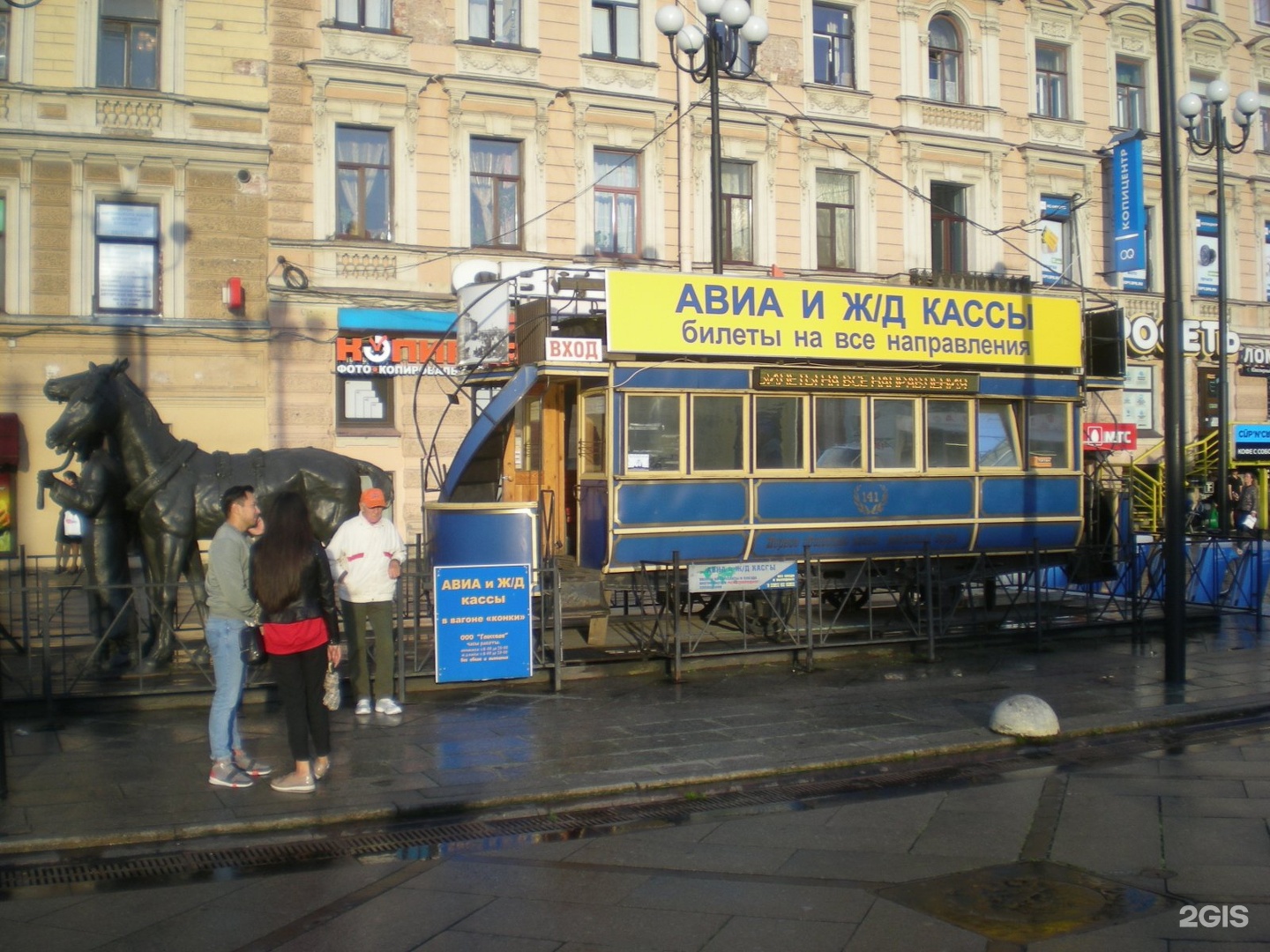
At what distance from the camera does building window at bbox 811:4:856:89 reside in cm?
2816

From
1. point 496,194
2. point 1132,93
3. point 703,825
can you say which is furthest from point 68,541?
point 1132,93

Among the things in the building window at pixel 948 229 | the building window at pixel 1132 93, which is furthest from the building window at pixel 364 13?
the building window at pixel 1132 93

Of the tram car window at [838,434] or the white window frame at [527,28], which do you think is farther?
the white window frame at [527,28]

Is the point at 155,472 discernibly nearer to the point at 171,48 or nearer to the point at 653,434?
the point at 653,434

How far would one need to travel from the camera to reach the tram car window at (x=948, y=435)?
1420 centimetres

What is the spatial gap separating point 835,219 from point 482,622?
19.7 metres

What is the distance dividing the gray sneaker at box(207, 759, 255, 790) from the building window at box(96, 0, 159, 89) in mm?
18545

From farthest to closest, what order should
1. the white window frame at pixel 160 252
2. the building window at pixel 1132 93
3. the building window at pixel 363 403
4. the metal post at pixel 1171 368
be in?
the building window at pixel 1132 93, the building window at pixel 363 403, the white window frame at pixel 160 252, the metal post at pixel 1171 368

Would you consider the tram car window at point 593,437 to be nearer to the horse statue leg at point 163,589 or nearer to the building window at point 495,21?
the horse statue leg at point 163,589

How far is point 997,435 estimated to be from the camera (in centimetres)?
1469

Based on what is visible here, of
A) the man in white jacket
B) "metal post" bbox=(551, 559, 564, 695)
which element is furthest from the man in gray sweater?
"metal post" bbox=(551, 559, 564, 695)

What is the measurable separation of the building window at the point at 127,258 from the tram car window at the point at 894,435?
49.9 ft

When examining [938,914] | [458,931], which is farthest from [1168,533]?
[458,931]

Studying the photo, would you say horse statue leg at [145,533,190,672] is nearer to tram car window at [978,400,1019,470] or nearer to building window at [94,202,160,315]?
tram car window at [978,400,1019,470]
